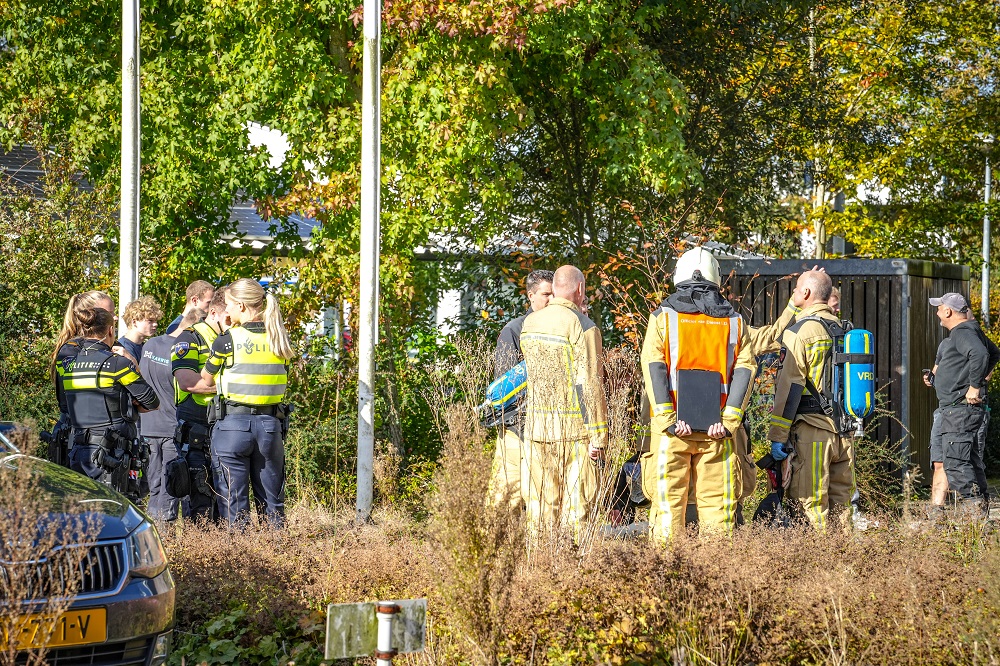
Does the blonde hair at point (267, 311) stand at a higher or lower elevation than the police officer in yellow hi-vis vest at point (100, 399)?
higher

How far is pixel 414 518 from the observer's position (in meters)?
8.84

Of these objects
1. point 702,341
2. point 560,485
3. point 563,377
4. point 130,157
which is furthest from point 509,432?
point 130,157

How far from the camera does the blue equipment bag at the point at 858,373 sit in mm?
8273

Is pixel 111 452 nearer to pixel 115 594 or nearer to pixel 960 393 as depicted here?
pixel 115 594

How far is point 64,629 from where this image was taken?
4.34 meters

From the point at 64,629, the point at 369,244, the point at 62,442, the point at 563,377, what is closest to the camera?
the point at 64,629

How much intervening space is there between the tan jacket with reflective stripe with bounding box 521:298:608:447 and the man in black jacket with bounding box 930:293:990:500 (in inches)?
164

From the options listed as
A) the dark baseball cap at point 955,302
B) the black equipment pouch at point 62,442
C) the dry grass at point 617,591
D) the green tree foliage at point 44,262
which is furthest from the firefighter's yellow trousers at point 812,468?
the green tree foliage at point 44,262

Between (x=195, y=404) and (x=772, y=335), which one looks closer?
(x=195, y=404)

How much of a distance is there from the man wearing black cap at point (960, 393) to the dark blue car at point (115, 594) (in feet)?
22.5

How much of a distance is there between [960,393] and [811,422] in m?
2.81

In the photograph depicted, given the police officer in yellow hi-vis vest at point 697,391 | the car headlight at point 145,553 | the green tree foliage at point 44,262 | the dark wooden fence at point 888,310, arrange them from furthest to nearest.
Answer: the green tree foliage at point 44,262
the dark wooden fence at point 888,310
the police officer in yellow hi-vis vest at point 697,391
the car headlight at point 145,553

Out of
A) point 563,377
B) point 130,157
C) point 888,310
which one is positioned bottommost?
point 563,377

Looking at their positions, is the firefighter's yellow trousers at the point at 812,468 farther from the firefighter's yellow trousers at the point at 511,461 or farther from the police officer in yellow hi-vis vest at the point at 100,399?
the police officer in yellow hi-vis vest at the point at 100,399
